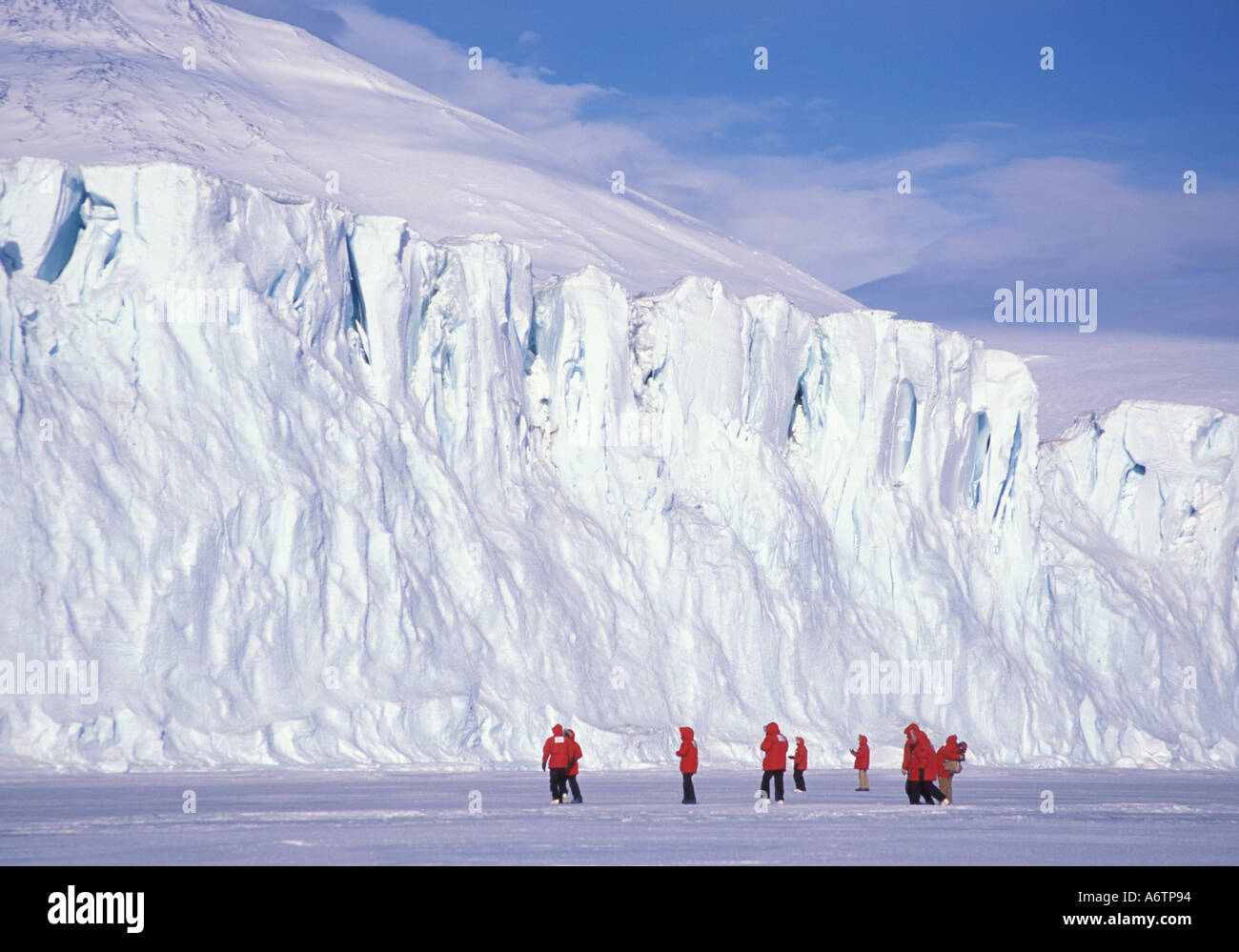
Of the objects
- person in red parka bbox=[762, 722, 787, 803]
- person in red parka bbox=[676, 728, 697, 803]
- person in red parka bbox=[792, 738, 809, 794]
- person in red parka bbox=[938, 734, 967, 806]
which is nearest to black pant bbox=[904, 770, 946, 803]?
person in red parka bbox=[938, 734, 967, 806]

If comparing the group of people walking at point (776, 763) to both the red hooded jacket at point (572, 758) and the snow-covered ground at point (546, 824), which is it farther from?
the snow-covered ground at point (546, 824)

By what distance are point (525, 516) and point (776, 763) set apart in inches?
583

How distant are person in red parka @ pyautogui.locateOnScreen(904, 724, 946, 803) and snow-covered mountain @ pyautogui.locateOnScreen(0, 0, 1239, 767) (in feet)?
33.1

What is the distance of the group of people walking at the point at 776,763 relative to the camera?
62.2 feet

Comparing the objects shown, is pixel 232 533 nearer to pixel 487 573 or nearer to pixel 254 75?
pixel 487 573

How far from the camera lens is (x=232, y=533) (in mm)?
27906

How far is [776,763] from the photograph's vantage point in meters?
19.4

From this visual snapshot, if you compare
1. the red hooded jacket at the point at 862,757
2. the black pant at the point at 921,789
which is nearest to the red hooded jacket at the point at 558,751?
the black pant at the point at 921,789

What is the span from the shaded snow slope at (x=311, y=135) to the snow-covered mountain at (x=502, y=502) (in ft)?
1.17

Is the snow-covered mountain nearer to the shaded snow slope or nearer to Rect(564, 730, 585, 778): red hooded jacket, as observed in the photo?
the shaded snow slope

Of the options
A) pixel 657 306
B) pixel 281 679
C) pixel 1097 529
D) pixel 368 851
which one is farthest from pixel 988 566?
pixel 368 851

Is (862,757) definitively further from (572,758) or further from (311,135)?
(311,135)

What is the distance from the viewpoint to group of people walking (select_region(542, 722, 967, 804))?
62.2 feet

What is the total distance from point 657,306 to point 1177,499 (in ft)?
54.2
